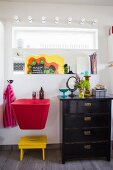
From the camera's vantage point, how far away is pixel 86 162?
7.72 feet

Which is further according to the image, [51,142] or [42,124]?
[51,142]

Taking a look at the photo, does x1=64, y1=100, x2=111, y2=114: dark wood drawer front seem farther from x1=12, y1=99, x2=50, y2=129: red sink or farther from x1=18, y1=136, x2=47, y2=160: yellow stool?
x1=18, y1=136, x2=47, y2=160: yellow stool

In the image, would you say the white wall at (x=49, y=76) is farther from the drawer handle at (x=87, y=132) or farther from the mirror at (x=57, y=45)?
the drawer handle at (x=87, y=132)

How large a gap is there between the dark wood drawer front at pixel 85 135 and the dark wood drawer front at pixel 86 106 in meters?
0.27

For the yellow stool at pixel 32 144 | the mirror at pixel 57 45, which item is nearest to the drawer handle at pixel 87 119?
the yellow stool at pixel 32 144

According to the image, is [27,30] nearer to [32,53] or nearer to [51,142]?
[32,53]

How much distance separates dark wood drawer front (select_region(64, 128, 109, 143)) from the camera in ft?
7.57

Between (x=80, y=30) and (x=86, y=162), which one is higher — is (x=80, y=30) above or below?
above

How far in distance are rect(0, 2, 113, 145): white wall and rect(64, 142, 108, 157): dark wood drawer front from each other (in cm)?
57

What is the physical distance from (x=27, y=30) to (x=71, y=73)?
110 cm

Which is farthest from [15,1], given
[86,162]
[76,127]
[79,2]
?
[86,162]

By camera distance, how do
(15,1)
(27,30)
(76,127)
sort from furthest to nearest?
1. (27,30)
2. (15,1)
3. (76,127)

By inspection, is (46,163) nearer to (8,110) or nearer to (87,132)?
(87,132)

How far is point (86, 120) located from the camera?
92.1 inches
